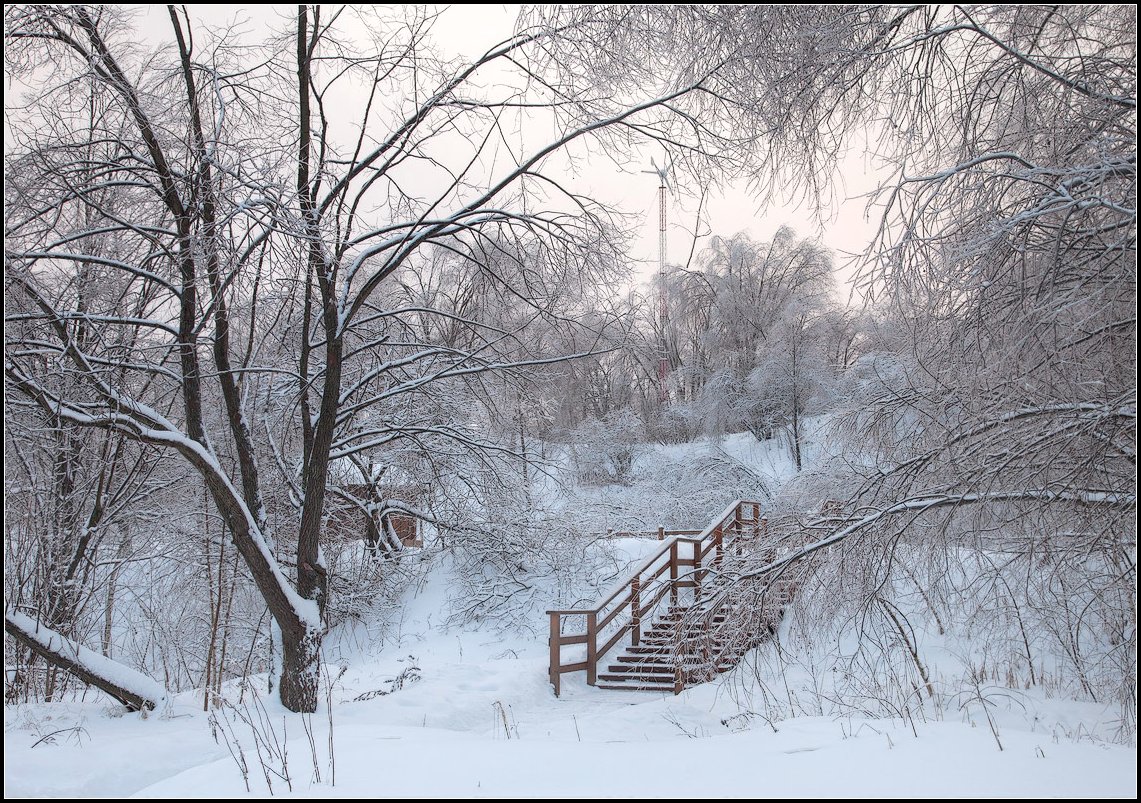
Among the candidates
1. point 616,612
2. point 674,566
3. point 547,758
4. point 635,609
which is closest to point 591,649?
point 616,612

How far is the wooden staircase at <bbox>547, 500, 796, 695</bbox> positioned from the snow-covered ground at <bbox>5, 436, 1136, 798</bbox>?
1.67 feet

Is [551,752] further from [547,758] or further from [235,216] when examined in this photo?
[235,216]

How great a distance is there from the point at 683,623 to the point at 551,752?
6.51 feet

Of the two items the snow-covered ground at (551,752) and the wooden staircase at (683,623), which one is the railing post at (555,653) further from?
the snow-covered ground at (551,752)

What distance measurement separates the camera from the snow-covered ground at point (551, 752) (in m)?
3.55

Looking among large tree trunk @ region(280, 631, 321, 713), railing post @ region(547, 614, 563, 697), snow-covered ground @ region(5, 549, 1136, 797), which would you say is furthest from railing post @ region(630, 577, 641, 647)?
large tree trunk @ region(280, 631, 321, 713)

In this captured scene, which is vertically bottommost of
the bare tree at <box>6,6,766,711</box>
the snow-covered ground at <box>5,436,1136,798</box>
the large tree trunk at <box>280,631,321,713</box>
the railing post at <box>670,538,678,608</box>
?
the snow-covered ground at <box>5,436,1136,798</box>

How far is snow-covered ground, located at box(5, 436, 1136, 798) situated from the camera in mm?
3547

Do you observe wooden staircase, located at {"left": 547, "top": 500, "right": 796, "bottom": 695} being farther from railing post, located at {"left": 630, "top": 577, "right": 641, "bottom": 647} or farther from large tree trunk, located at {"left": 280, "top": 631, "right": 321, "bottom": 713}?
large tree trunk, located at {"left": 280, "top": 631, "right": 321, "bottom": 713}

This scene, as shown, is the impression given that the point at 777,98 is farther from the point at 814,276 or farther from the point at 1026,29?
the point at 814,276

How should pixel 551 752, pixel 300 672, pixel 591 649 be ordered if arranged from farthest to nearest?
pixel 591 649
pixel 300 672
pixel 551 752

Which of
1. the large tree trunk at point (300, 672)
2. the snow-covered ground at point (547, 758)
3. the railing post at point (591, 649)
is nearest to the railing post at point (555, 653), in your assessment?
the railing post at point (591, 649)

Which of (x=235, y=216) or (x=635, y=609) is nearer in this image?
(x=235, y=216)

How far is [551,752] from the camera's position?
172 inches
